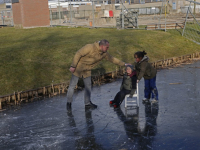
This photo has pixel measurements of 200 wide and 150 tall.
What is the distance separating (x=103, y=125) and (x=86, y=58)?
1880mm

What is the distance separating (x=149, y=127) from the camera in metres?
6.52

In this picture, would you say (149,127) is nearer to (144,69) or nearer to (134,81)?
(134,81)

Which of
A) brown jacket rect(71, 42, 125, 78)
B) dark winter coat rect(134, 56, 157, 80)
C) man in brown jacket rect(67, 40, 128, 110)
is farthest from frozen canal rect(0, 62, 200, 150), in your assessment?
brown jacket rect(71, 42, 125, 78)

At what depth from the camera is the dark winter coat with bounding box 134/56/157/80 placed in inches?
318

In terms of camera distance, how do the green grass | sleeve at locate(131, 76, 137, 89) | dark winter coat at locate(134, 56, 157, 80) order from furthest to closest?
the green grass
dark winter coat at locate(134, 56, 157, 80)
sleeve at locate(131, 76, 137, 89)

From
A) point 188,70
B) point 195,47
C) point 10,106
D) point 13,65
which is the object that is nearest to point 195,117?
point 10,106

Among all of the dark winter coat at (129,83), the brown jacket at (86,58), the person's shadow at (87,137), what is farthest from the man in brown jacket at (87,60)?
the person's shadow at (87,137)

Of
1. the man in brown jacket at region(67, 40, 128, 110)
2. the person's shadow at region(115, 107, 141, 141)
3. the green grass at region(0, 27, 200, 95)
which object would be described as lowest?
the person's shadow at region(115, 107, 141, 141)

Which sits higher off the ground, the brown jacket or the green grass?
the brown jacket

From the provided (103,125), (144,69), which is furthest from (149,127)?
(144,69)

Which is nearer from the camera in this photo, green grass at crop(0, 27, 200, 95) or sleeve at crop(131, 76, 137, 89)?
sleeve at crop(131, 76, 137, 89)

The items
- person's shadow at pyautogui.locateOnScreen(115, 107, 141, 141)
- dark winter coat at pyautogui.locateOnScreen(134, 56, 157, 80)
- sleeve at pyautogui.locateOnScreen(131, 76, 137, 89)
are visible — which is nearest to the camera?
person's shadow at pyautogui.locateOnScreen(115, 107, 141, 141)

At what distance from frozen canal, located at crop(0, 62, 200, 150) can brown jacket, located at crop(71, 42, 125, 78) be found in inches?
41.3

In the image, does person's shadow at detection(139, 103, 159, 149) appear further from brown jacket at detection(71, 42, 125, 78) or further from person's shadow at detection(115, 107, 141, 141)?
brown jacket at detection(71, 42, 125, 78)
